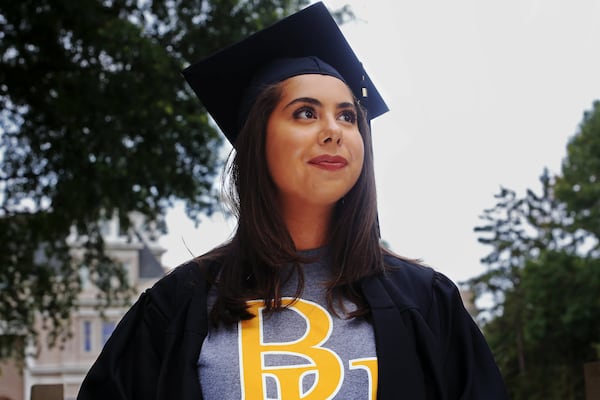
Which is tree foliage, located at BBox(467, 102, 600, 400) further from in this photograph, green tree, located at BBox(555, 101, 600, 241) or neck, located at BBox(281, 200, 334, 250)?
neck, located at BBox(281, 200, 334, 250)

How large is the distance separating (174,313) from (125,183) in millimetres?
7945

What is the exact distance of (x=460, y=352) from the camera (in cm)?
228

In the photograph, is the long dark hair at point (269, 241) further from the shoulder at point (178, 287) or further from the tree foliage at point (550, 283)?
the tree foliage at point (550, 283)

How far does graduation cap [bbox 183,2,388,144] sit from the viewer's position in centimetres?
248

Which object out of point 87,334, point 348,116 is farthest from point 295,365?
point 87,334

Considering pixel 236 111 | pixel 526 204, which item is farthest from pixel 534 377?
pixel 236 111

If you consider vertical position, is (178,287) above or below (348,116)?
below

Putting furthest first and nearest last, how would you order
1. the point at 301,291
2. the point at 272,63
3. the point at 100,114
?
the point at 100,114, the point at 272,63, the point at 301,291

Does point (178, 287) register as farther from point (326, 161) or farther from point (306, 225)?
point (326, 161)

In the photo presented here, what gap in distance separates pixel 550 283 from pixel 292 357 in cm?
2279

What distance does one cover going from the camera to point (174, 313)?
2301 mm

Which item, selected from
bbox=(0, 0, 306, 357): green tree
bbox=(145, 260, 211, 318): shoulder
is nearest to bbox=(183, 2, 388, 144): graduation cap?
bbox=(145, 260, 211, 318): shoulder

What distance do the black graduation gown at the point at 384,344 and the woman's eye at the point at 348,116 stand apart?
0.40m

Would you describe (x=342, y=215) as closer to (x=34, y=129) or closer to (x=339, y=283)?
(x=339, y=283)
